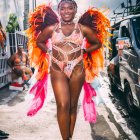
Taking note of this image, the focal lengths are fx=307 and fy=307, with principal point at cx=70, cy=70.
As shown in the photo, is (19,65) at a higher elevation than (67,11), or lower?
lower

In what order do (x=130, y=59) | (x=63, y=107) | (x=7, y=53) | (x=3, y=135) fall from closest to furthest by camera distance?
1. (x=63, y=107)
2. (x=3, y=135)
3. (x=130, y=59)
4. (x=7, y=53)

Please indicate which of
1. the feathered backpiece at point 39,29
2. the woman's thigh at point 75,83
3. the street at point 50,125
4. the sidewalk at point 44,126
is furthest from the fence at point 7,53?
Result: the woman's thigh at point 75,83

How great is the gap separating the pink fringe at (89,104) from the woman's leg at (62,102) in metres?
0.68

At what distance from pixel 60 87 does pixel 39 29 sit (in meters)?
1.09

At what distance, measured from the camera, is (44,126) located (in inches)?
228

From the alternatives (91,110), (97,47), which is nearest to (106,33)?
(97,47)

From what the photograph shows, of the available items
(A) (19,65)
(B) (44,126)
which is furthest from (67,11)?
(A) (19,65)

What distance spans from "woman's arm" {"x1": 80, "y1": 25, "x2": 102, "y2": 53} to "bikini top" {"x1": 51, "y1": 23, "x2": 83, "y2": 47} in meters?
0.10

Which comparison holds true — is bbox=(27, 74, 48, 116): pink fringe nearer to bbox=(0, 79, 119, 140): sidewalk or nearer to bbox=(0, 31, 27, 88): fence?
bbox=(0, 79, 119, 140): sidewalk

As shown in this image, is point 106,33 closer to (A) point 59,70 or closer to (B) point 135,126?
(A) point 59,70

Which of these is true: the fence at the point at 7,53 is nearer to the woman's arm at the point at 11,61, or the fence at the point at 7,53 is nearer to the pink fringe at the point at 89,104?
the woman's arm at the point at 11,61

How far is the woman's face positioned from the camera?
4.27m

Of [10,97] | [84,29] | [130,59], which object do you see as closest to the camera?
[84,29]

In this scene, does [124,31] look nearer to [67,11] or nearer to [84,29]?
[84,29]
